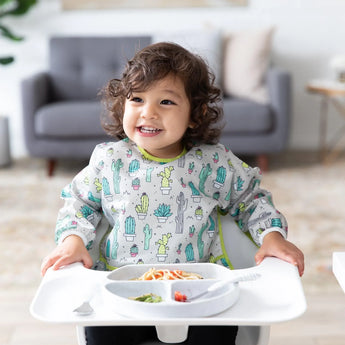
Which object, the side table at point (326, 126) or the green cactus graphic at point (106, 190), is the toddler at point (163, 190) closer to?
the green cactus graphic at point (106, 190)

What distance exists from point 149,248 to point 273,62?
348 centimetres

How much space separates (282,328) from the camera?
1.97 meters

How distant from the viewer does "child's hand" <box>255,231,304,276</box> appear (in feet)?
3.84

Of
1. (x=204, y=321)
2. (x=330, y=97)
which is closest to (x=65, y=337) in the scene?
(x=204, y=321)

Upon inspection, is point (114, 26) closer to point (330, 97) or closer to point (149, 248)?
point (330, 97)

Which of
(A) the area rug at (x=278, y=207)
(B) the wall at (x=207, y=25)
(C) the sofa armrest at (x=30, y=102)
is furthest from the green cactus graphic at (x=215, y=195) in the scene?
(B) the wall at (x=207, y=25)

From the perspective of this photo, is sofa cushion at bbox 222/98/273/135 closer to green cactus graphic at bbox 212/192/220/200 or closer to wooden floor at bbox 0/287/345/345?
wooden floor at bbox 0/287/345/345

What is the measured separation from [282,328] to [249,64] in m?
2.39

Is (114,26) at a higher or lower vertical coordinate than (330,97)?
higher

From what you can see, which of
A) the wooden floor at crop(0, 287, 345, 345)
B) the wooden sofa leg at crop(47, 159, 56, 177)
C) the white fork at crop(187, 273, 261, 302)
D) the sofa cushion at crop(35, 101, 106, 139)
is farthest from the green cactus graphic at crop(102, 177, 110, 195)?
the wooden sofa leg at crop(47, 159, 56, 177)

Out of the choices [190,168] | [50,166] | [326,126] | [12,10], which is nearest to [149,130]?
[190,168]

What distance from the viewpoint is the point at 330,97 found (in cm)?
457

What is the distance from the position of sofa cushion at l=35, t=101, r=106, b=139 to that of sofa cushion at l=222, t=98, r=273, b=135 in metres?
0.77

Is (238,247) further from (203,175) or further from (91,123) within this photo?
(91,123)
